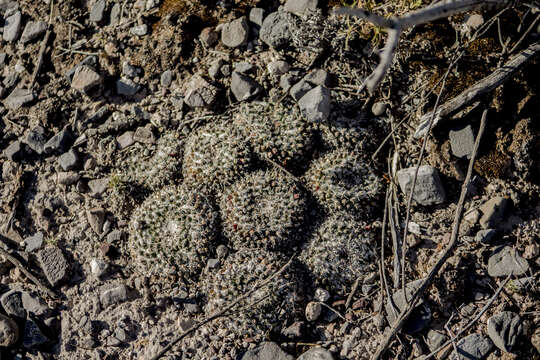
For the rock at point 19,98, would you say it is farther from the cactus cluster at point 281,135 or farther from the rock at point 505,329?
the rock at point 505,329

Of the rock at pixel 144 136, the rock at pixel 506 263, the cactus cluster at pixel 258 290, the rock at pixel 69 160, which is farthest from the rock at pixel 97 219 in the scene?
the rock at pixel 506 263

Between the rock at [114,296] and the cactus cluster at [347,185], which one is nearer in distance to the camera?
the cactus cluster at [347,185]

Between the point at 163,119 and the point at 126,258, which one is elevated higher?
the point at 163,119

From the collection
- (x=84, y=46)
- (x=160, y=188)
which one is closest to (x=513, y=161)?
(x=160, y=188)

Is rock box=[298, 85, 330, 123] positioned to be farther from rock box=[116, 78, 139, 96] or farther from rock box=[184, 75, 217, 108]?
rock box=[116, 78, 139, 96]

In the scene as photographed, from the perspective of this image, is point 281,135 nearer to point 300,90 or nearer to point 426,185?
point 300,90

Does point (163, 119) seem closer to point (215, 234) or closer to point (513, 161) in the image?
A: point (215, 234)

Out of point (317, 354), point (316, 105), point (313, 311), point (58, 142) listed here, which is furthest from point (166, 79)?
point (317, 354)
